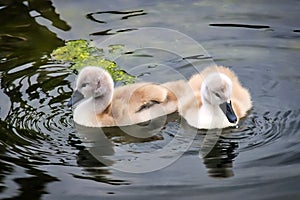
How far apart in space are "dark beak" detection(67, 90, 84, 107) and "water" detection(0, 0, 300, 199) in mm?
105

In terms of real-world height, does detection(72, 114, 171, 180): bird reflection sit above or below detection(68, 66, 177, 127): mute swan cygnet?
below

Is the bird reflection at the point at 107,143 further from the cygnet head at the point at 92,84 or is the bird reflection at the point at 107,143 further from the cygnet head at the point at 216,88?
the cygnet head at the point at 216,88

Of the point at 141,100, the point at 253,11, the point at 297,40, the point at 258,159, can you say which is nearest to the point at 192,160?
the point at 258,159

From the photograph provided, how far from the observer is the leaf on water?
4.05m

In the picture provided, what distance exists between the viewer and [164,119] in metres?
3.66

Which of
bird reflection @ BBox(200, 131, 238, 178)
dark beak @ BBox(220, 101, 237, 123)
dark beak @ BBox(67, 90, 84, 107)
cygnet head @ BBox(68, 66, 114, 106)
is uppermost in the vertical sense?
cygnet head @ BBox(68, 66, 114, 106)

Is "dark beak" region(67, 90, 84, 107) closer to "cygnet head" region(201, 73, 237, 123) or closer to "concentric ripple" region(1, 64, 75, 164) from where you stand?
"concentric ripple" region(1, 64, 75, 164)

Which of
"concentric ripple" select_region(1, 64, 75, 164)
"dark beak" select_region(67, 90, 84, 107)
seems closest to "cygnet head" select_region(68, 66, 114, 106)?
"dark beak" select_region(67, 90, 84, 107)

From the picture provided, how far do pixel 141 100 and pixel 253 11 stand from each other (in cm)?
154

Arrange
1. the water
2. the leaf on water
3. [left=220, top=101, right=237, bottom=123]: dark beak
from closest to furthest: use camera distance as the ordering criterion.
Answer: the water → [left=220, top=101, right=237, bottom=123]: dark beak → the leaf on water

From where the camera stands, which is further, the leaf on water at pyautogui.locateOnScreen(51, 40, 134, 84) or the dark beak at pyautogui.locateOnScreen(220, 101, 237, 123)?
the leaf on water at pyautogui.locateOnScreen(51, 40, 134, 84)

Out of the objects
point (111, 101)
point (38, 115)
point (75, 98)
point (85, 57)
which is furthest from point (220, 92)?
point (85, 57)

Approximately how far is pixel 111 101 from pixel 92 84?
5.4 inches

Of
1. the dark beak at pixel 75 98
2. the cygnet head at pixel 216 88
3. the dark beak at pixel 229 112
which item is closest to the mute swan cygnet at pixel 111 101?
the dark beak at pixel 75 98
